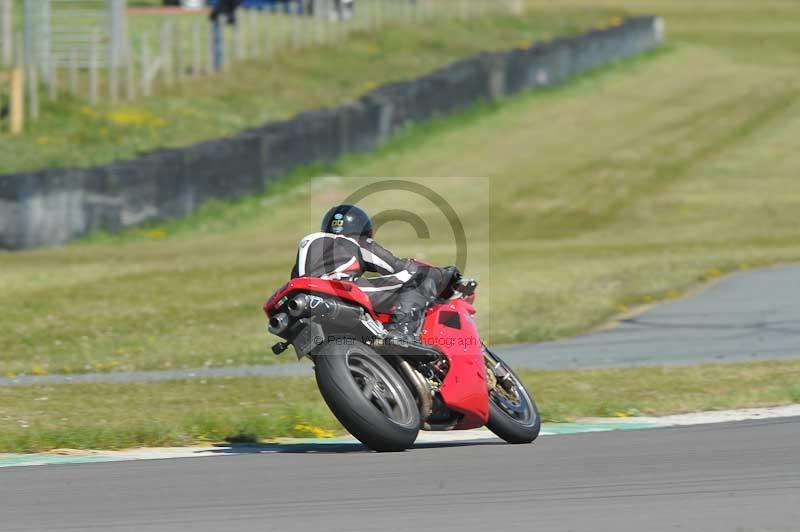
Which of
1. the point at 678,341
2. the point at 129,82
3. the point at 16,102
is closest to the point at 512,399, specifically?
the point at 678,341

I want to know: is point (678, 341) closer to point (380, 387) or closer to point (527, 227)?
point (380, 387)

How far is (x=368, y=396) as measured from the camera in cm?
814

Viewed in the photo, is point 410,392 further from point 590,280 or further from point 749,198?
point 749,198

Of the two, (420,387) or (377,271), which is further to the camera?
(377,271)

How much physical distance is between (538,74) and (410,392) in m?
31.8

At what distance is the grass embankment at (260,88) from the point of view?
27109 millimetres

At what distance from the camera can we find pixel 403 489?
7145 mm

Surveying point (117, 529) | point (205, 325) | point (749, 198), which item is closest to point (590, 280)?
point (205, 325)

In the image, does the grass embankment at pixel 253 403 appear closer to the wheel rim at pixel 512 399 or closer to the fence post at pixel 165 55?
the wheel rim at pixel 512 399

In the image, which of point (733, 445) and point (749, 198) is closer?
point (733, 445)

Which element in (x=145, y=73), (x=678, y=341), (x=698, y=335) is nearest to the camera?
(x=678, y=341)

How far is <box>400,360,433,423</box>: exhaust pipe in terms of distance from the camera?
8.44m

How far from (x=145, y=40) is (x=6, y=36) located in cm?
304

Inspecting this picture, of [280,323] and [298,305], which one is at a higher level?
[298,305]
